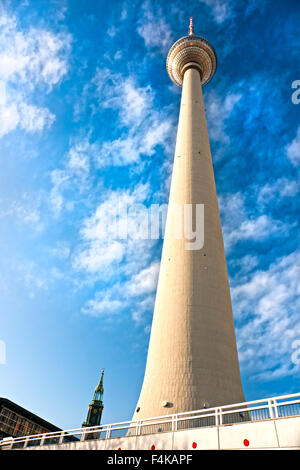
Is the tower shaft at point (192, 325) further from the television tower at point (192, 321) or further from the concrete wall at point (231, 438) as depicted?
Answer: the concrete wall at point (231, 438)

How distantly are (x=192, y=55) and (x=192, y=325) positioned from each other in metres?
42.5

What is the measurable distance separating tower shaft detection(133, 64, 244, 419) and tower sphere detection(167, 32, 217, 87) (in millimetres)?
25499

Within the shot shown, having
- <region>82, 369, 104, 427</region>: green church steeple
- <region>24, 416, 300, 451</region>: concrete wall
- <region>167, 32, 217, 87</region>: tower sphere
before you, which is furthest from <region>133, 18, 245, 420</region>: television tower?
<region>82, 369, 104, 427</region>: green church steeple

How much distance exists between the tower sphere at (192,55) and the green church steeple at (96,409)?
7053 cm

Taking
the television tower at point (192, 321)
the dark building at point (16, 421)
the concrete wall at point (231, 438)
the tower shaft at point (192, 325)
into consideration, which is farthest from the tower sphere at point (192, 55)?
the dark building at point (16, 421)

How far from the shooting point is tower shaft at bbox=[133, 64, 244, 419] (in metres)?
19.7

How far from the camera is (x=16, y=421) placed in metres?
47.4

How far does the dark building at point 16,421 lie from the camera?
44.0m

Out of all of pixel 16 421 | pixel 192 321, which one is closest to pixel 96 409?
pixel 16 421
